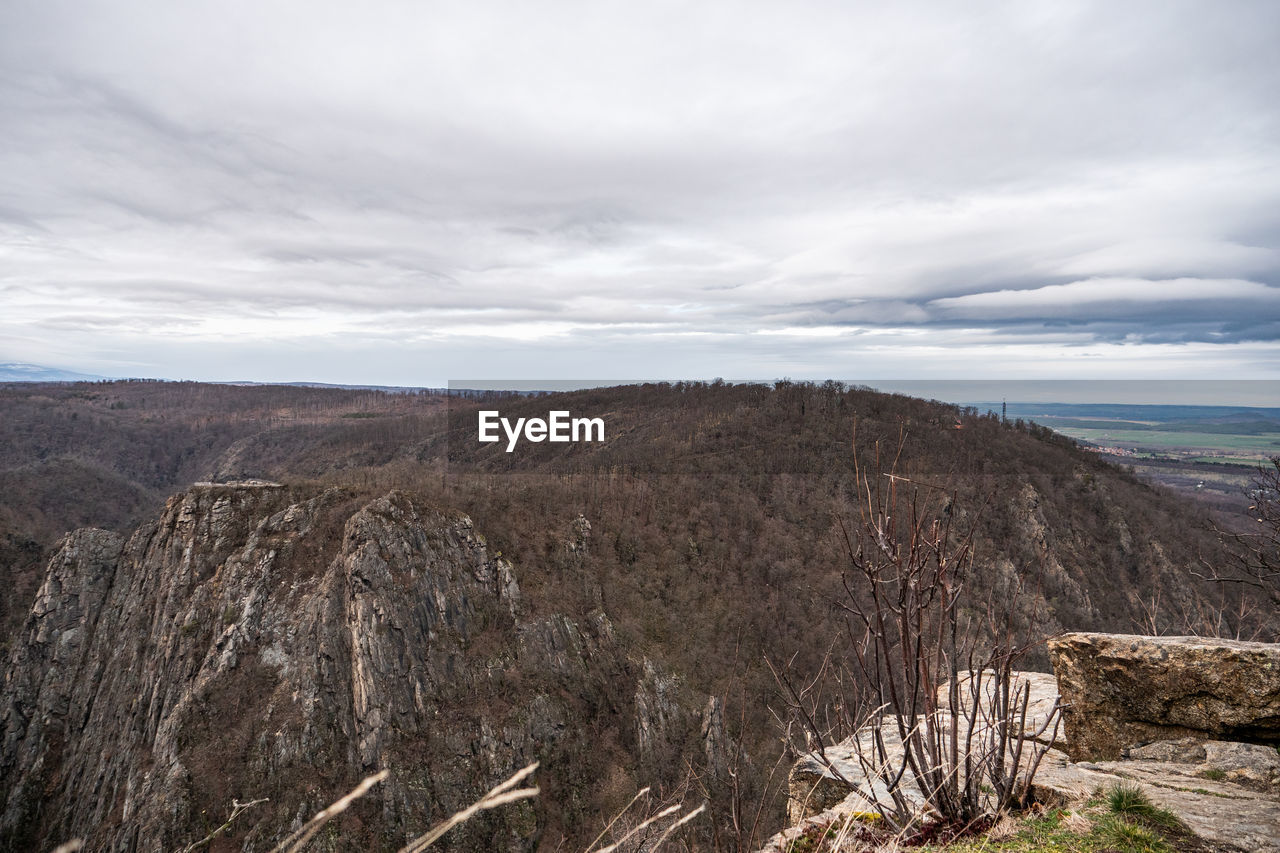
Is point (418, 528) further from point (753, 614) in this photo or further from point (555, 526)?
point (753, 614)

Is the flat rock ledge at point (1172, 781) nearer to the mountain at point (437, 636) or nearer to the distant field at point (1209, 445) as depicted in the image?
the mountain at point (437, 636)

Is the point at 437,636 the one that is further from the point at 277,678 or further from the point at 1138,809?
the point at 1138,809

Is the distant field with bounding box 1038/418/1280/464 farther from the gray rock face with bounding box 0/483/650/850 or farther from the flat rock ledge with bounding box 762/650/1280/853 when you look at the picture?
the flat rock ledge with bounding box 762/650/1280/853

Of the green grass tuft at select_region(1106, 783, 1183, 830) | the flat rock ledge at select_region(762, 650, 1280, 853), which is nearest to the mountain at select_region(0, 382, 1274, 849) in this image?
the flat rock ledge at select_region(762, 650, 1280, 853)

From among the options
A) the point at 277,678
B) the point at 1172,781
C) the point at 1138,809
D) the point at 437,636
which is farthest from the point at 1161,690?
the point at 277,678

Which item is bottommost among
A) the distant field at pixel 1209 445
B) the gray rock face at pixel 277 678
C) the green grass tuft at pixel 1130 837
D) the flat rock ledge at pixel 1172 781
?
the gray rock face at pixel 277 678

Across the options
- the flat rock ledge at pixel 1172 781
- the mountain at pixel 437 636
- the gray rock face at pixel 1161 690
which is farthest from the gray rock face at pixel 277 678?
the gray rock face at pixel 1161 690
